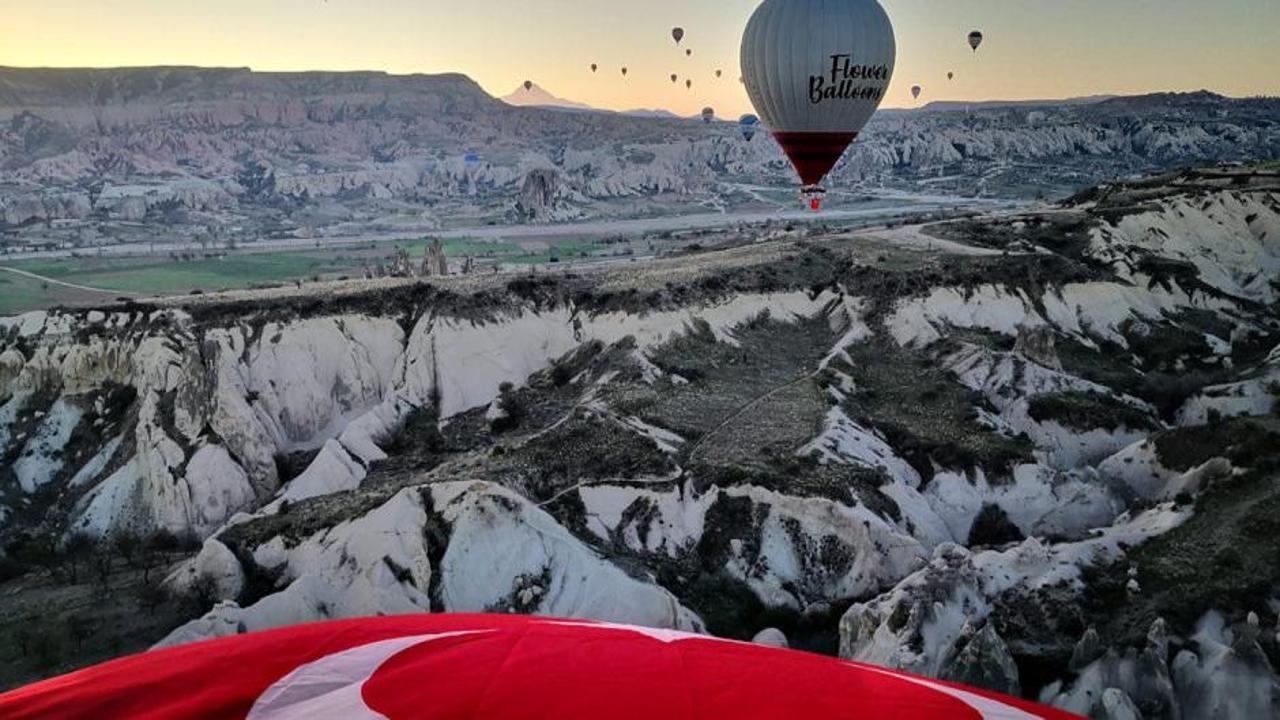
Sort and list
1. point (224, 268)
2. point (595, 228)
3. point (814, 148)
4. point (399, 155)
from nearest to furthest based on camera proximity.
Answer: point (814, 148)
point (224, 268)
point (595, 228)
point (399, 155)

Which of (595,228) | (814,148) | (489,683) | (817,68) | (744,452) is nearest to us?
(489,683)

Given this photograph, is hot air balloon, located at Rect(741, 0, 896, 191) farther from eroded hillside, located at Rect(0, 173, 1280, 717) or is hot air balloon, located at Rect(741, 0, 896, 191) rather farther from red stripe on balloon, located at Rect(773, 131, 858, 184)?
eroded hillside, located at Rect(0, 173, 1280, 717)

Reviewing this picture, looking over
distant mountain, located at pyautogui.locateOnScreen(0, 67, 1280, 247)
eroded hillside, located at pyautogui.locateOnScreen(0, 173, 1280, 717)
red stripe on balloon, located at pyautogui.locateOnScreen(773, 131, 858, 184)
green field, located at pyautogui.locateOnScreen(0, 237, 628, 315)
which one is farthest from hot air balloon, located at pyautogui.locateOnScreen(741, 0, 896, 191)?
distant mountain, located at pyautogui.locateOnScreen(0, 67, 1280, 247)

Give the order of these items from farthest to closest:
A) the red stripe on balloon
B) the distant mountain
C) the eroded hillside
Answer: the distant mountain < the red stripe on balloon < the eroded hillside

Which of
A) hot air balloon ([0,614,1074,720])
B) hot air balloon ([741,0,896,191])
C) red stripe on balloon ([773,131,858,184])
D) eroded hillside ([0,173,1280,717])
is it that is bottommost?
eroded hillside ([0,173,1280,717])

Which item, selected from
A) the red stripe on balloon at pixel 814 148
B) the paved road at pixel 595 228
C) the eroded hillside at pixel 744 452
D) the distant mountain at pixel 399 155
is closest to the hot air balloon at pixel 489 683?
the eroded hillside at pixel 744 452

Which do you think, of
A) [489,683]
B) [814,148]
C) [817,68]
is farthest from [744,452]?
[489,683]

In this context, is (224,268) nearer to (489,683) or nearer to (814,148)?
(814,148)
